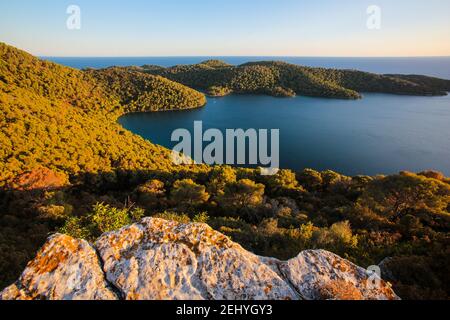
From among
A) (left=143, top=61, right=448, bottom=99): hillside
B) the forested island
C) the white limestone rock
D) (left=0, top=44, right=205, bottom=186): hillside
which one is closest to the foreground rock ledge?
the white limestone rock

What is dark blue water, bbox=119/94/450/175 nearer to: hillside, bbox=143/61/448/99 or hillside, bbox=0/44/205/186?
hillside, bbox=143/61/448/99

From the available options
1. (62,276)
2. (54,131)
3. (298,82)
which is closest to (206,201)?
(62,276)

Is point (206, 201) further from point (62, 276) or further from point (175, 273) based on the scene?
point (62, 276)

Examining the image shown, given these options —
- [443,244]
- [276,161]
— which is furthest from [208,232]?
[276,161]

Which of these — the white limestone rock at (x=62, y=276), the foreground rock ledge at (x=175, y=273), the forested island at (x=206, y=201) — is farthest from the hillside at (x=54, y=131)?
the foreground rock ledge at (x=175, y=273)

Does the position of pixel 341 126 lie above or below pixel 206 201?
above
